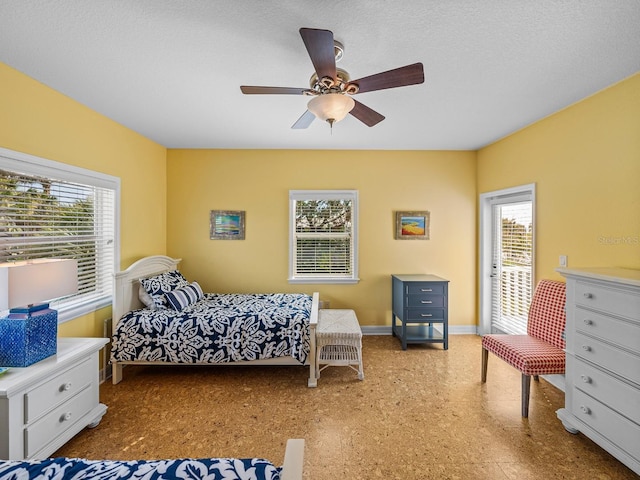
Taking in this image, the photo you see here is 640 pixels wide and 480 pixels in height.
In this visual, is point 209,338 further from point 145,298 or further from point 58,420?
point 58,420

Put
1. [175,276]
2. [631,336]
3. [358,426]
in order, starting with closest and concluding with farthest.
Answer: [631,336] < [358,426] < [175,276]

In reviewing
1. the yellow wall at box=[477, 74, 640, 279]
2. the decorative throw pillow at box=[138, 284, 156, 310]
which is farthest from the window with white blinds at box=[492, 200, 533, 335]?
the decorative throw pillow at box=[138, 284, 156, 310]

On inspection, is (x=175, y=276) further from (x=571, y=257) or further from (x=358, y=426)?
(x=571, y=257)

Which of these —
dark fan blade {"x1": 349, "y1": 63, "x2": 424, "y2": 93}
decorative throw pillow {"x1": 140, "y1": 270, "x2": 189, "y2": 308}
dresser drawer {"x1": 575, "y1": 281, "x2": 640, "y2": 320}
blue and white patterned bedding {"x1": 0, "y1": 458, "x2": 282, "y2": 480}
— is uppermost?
dark fan blade {"x1": 349, "y1": 63, "x2": 424, "y2": 93}

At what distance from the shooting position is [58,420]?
1.81 m

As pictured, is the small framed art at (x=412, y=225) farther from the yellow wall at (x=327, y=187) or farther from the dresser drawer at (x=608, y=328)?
the dresser drawer at (x=608, y=328)

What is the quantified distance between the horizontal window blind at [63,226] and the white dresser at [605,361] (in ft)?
13.1

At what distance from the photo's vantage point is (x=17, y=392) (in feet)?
5.11

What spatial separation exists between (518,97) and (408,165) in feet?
5.47

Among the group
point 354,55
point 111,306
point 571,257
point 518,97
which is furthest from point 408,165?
point 111,306

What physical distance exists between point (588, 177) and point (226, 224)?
3.93 meters

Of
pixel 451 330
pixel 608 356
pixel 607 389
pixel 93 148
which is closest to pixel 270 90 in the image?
pixel 93 148

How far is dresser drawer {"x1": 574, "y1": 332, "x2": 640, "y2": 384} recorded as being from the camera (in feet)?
5.43

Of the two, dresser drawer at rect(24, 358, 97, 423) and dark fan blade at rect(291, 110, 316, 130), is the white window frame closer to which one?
dark fan blade at rect(291, 110, 316, 130)
